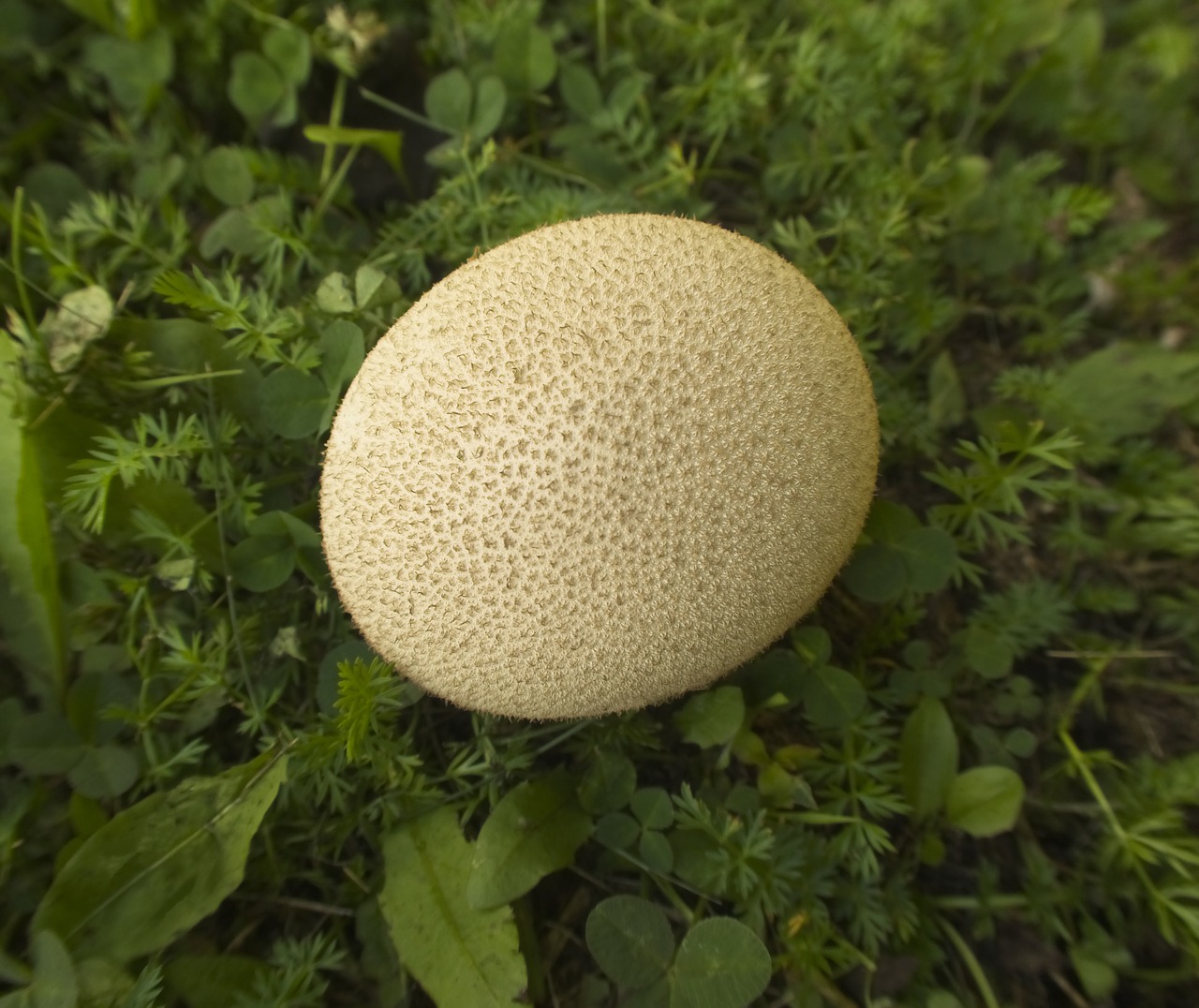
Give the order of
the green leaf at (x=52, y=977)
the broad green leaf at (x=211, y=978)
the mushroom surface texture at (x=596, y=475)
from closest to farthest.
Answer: the mushroom surface texture at (x=596, y=475)
the green leaf at (x=52, y=977)
the broad green leaf at (x=211, y=978)

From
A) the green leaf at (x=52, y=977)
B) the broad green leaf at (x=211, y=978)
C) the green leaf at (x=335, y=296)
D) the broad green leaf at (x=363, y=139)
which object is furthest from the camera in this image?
the broad green leaf at (x=363, y=139)

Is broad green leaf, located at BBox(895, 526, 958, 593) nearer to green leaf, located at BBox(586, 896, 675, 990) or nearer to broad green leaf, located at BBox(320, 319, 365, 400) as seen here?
green leaf, located at BBox(586, 896, 675, 990)

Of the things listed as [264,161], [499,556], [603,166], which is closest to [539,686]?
[499,556]

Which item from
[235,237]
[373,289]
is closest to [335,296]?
[373,289]

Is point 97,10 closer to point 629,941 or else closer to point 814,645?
point 814,645

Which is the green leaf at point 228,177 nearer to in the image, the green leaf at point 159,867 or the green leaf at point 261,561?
the green leaf at point 261,561

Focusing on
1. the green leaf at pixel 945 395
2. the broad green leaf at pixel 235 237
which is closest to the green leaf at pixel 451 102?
the broad green leaf at pixel 235 237

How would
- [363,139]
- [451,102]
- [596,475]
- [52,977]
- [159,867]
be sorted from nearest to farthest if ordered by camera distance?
[596,475]
[52,977]
[159,867]
[363,139]
[451,102]
